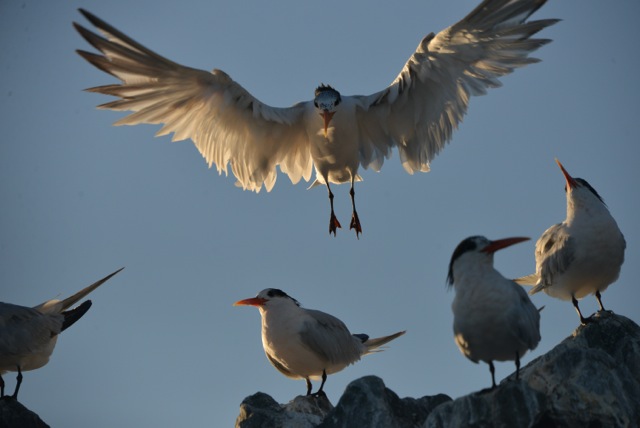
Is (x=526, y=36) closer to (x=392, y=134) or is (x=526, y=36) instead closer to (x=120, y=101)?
(x=392, y=134)

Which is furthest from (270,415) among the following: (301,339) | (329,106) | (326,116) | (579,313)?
(329,106)

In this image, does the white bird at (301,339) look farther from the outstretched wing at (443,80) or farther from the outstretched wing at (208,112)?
the outstretched wing at (443,80)

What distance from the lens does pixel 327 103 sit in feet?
41.2

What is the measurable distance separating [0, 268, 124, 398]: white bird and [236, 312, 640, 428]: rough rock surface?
9.17 ft

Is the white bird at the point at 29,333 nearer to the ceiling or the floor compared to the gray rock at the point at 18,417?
nearer to the ceiling

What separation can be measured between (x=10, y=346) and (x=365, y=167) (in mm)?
5387

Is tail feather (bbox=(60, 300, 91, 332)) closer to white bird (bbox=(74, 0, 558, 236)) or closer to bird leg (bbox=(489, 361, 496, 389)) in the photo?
white bird (bbox=(74, 0, 558, 236))

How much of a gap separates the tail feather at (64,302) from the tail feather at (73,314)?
133mm

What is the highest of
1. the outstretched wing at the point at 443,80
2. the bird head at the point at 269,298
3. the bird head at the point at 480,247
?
the outstretched wing at the point at 443,80

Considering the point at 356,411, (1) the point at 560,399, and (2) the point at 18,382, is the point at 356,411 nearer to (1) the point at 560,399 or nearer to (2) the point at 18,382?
(1) the point at 560,399

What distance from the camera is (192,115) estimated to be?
1288 cm

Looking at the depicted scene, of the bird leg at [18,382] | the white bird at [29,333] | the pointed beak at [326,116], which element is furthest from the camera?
the pointed beak at [326,116]

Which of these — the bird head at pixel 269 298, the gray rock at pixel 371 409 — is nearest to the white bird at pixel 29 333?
the bird head at pixel 269 298

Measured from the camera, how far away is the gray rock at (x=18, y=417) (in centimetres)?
945
